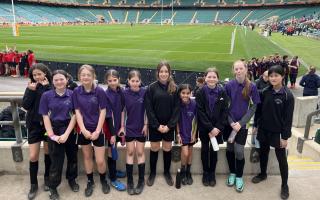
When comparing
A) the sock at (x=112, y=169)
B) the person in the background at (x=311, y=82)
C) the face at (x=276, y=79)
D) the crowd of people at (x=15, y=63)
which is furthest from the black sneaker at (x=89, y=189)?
the crowd of people at (x=15, y=63)

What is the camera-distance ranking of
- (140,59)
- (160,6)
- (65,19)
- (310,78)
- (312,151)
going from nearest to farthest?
(312,151), (310,78), (140,59), (65,19), (160,6)

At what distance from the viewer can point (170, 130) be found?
195 inches

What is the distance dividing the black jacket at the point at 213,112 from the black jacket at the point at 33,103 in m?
2.32

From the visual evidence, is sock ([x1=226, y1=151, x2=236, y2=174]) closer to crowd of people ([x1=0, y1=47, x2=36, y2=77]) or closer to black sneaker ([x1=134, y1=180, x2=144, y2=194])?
black sneaker ([x1=134, y1=180, x2=144, y2=194])

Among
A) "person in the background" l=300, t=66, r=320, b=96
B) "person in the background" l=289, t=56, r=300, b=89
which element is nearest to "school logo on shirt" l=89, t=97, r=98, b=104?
"person in the background" l=300, t=66, r=320, b=96

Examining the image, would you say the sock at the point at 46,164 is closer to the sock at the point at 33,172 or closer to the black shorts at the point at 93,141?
the sock at the point at 33,172

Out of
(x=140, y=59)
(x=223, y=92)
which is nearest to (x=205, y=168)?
(x=223, y=92)

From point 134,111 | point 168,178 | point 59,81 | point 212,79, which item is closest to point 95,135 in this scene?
point 134,111

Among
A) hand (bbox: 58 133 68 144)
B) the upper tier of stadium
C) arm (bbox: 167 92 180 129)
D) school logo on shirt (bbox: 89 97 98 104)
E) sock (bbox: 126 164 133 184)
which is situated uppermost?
the upper tier of stadium

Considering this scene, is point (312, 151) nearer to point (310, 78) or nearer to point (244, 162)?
point (244, 162)

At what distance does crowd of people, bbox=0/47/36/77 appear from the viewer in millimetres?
18452

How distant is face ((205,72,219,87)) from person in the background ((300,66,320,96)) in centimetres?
810

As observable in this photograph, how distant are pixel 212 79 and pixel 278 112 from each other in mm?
1092

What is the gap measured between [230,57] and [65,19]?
201 feet
